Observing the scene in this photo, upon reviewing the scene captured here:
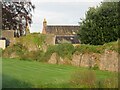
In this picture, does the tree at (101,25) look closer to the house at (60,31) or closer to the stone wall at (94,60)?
the stone wall at (94,60)

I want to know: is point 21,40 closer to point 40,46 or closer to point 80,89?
point 40,46

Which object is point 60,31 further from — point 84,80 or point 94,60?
point 84,80

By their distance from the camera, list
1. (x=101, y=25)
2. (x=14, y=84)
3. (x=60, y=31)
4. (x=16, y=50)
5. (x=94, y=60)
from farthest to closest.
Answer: (x=60, y=31), (x=101, y=25), (x=16, y=50), (x=94, y=60), (x=14, y=84)

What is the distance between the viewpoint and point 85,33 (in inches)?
1067

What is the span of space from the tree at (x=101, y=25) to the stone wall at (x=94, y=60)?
537cm

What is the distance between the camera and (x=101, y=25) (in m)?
26.5

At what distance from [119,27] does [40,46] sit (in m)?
6.68

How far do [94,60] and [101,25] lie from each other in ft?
23.4

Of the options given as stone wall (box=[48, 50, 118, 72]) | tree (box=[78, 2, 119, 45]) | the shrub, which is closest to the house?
tree (box=[78, 2, 119, 45])

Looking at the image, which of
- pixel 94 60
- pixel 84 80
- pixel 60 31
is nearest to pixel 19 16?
pixel 94 60

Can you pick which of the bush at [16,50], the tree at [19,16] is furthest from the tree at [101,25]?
the tree at [19,16]

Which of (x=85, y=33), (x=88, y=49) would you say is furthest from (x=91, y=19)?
(x=88, y=49)

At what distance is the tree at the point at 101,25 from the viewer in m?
25.8

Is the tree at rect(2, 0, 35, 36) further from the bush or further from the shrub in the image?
the shrub
